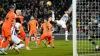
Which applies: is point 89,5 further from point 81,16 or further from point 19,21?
point 19,21

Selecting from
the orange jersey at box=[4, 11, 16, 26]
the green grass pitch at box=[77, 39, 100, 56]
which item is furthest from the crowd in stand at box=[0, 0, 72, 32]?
the green grass pitch at box=[77, 39, 100, 56]

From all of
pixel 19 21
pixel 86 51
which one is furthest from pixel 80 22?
pixel 19 21

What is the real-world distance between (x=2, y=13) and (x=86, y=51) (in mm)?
19901

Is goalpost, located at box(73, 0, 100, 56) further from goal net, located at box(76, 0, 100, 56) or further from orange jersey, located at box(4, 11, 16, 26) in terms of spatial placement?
orange jersey, located at box(4, 11, 16, 26)

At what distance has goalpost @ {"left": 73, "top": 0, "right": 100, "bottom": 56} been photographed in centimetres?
1311

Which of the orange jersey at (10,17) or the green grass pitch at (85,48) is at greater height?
the orange jersey at (10,17)

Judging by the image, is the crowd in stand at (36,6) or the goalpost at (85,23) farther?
the crowd in stand at (36,6)

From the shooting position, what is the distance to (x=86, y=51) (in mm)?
14953

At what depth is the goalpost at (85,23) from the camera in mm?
13111

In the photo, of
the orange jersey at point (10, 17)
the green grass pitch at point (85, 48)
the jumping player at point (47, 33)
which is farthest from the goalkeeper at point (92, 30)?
the jumping player at point (47, 33)

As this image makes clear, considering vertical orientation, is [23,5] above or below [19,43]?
above

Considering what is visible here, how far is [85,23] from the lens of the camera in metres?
14.1

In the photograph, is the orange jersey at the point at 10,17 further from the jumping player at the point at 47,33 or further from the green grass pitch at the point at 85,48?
the jumping player at the point at 47,33

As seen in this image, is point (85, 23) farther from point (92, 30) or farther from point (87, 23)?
point (92, 30)
